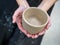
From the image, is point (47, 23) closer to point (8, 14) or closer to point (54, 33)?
point (8, 14)

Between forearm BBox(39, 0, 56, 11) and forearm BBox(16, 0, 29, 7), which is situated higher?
forearm BBox(16, 0, 29, 7)

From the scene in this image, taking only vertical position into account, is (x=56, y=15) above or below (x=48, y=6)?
below

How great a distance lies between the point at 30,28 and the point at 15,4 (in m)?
0.26

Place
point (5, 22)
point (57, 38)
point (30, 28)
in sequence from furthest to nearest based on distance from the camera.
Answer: point (57, 38) → point (5, 22) → point (30, 28)

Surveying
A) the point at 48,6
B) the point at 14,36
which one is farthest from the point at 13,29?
the point at 48,6

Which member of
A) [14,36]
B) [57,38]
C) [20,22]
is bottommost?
[57,38]

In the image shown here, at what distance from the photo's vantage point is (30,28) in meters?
0.69

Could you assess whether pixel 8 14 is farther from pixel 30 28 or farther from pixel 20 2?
pixel 30 28

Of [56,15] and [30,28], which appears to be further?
[56,15]

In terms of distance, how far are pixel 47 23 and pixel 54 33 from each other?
1.64ft

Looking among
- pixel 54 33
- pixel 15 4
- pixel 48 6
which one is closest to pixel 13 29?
pixel 15 4

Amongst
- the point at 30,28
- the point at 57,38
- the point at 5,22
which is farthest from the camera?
the point at 57,38

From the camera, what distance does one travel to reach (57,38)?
3.99 feet

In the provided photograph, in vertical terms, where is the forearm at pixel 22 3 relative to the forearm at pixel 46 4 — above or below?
above
